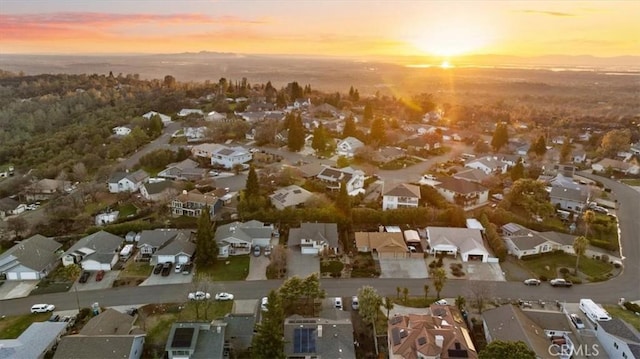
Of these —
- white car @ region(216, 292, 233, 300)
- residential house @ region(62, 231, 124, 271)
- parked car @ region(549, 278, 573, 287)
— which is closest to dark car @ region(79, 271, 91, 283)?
residential house @ region(62, 231, 124, 271)

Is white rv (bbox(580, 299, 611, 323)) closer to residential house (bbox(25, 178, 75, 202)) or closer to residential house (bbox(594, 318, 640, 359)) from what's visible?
residential house (bbox(594, 318, 640, 359))

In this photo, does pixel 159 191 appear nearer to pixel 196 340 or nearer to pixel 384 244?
pixel 384 244

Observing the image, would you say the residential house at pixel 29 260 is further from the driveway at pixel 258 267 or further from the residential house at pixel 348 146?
the residential house at pixel 348 146

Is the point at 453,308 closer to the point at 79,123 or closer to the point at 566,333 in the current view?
the point at 566,333

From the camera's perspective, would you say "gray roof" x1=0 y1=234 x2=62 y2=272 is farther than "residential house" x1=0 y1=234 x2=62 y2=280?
Yes

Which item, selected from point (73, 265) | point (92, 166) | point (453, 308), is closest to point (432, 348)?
point (453, 308)

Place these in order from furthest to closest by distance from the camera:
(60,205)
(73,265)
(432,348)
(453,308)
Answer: (60,205) → (73,265) → (453,308) → (432,348)
